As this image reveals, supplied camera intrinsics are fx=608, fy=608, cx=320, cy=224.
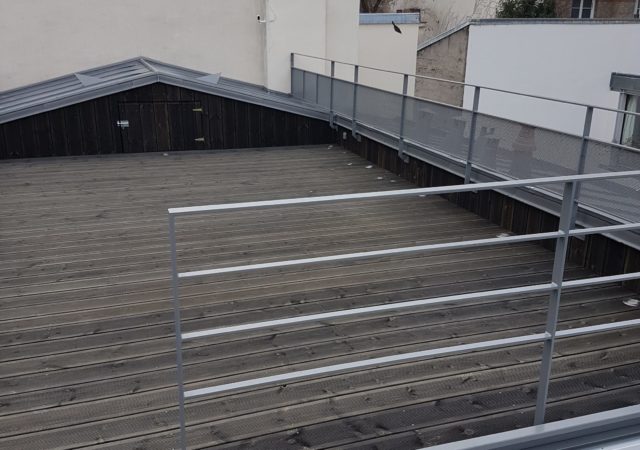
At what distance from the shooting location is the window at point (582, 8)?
2202 cm

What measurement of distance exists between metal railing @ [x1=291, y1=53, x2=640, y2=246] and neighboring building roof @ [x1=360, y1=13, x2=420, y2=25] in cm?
720

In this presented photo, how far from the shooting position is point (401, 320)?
4152 millimetres

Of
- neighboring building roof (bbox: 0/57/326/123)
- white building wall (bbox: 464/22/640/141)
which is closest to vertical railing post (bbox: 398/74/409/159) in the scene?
neighboring building roof (bbox: 0/57/326/123)

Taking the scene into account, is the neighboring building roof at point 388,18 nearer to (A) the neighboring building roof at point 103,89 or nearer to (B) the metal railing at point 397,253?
(A) the neighboring building roof at point 103,89

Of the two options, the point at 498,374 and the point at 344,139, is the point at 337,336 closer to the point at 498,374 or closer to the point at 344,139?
the point at 498,374

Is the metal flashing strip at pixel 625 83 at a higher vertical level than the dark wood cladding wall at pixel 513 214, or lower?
higher

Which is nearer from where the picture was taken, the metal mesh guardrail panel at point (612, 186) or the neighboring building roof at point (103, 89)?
the metal mesh guardrail panel at point (612, 186)

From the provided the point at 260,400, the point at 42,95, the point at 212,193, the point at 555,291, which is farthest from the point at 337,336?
the point at 42,95

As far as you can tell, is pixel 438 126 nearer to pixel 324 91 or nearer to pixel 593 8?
pixel 324 91

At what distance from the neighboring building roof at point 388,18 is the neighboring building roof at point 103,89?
20.8ft

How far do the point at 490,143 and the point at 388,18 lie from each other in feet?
37.4

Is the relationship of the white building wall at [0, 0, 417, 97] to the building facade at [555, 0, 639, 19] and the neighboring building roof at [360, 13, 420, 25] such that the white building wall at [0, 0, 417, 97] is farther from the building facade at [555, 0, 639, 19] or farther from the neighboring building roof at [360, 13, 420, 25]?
the building facade at [555, 0, 639, 19]

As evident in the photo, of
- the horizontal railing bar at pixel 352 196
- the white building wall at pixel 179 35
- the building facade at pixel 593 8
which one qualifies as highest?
the building facade at pixel 593 8

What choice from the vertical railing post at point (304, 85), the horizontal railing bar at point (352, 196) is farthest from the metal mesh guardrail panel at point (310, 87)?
the horizontal railing bar at point (352, 196)
